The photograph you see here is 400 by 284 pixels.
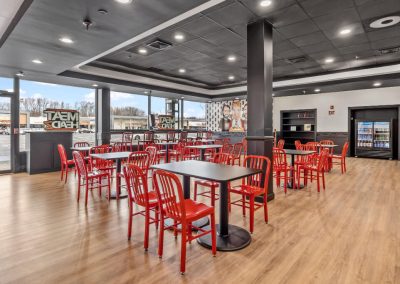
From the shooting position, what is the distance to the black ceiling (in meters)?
4.06

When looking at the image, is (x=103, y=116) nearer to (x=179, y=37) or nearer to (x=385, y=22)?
(x=179, y=37)

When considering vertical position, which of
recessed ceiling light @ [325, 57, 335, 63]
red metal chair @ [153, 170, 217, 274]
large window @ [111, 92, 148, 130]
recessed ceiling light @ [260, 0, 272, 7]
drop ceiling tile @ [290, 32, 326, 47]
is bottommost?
red metal chair @ [153, 170, 217, 274]

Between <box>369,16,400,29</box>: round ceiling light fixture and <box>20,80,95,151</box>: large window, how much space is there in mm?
8610

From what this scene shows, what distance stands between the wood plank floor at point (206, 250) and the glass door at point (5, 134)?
349 centimetres

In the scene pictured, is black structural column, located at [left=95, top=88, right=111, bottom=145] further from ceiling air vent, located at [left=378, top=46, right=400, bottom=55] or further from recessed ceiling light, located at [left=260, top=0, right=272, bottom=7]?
ceiling air vent, located at [left=378, top=46, right=400, bottom=55]

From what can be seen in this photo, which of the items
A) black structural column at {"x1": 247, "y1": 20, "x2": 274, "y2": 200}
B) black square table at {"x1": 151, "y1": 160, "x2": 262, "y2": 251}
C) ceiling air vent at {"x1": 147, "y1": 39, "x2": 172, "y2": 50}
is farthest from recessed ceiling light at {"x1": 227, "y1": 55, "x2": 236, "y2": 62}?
black square table at {"x1": 151, "y1": 160, "x2": 262, "y2": 251}

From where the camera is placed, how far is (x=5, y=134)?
7.23 m

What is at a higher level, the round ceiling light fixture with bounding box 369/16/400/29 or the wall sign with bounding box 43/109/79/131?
the round ceiling light fixture with bounding box 369/16/400/29

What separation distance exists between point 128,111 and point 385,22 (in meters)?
8.79

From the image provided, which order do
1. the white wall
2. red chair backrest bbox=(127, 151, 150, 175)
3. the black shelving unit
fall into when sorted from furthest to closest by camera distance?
the black shelving unit < the white wall < red chair backrest bbox=(127, 151, 150, 175)

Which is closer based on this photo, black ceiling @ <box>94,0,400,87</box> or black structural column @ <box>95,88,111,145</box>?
black ceiling @ <box>94,0,400,87</box>

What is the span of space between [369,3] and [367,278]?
160 inches

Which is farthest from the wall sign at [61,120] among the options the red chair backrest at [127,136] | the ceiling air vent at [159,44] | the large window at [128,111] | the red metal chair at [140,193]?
the red metal chair at [140,193]

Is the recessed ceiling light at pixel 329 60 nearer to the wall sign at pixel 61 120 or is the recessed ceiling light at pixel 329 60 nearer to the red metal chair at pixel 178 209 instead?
the red metal chair at pixel 178 209
